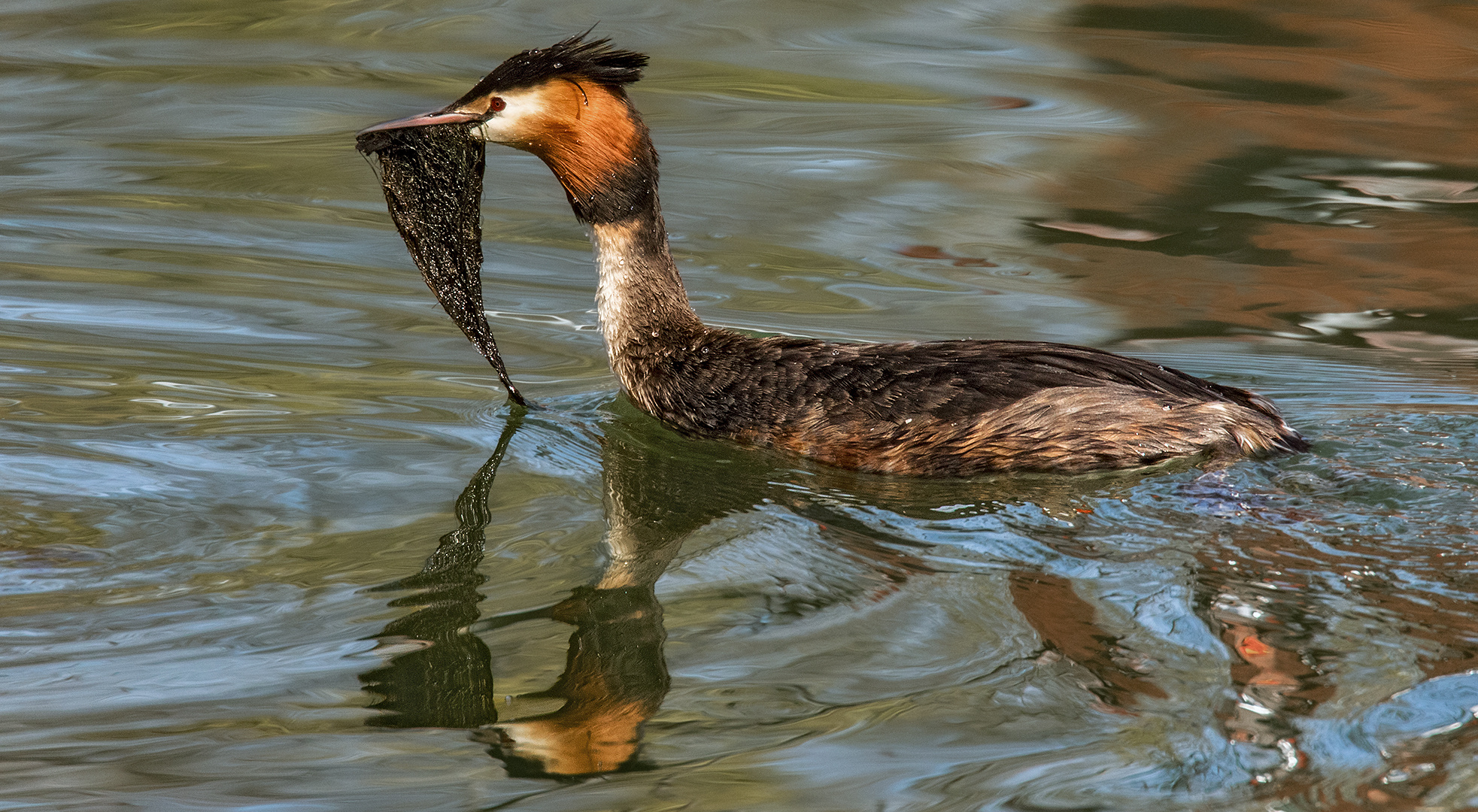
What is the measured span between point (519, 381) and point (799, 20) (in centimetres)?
558

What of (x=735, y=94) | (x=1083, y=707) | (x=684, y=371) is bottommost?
(x=1083, y=707)

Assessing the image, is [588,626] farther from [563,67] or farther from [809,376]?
[563,67]

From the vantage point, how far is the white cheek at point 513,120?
18.6 feet

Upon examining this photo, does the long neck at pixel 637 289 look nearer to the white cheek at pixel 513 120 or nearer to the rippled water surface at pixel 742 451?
the rippled water surface at pixel 742 451

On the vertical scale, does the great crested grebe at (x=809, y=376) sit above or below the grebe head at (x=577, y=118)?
below

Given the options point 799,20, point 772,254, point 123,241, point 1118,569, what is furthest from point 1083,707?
point 799,20

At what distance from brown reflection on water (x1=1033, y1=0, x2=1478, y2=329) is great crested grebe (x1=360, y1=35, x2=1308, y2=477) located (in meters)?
2.40

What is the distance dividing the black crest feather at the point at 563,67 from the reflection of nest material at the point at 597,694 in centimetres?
197

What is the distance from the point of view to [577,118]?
230 inches

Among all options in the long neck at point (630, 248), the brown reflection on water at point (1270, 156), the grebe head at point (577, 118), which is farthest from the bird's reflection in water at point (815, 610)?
the brown reflection on water at point (1270, 156)

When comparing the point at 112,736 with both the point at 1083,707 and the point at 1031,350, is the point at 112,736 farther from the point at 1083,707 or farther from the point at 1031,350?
the point at 1031,350

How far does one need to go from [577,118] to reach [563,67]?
0.68 feet

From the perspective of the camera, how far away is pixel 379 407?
636cm

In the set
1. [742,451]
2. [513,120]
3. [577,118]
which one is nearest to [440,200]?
[513,120]
